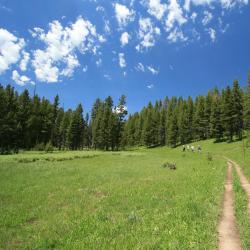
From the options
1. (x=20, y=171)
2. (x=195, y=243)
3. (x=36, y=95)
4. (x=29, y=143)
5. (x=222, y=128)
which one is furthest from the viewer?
(x=36, y=95)

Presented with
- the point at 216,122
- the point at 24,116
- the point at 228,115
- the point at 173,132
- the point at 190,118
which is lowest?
the point at 173,132

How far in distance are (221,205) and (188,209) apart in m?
2.58

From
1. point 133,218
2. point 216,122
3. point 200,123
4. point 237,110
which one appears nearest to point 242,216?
point 133,218

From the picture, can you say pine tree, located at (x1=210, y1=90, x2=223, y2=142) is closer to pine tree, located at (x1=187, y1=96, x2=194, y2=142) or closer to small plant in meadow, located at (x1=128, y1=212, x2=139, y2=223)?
pine tree, located at (x1=187, y1=96, x2=194, y2=142)

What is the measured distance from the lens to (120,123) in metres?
102

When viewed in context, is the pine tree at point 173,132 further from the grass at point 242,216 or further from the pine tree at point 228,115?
the grass at point 242,216

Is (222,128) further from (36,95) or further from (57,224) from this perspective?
(57,224)

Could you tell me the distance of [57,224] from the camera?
44.3 ft

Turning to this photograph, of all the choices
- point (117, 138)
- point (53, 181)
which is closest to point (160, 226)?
point (53, 181)

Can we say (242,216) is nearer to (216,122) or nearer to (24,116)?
(216,122)

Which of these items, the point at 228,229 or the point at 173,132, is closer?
the point at 228,229

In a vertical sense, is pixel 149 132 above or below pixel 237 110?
below

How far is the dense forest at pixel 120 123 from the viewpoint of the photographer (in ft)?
267

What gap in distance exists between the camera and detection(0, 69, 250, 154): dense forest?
267 feet
